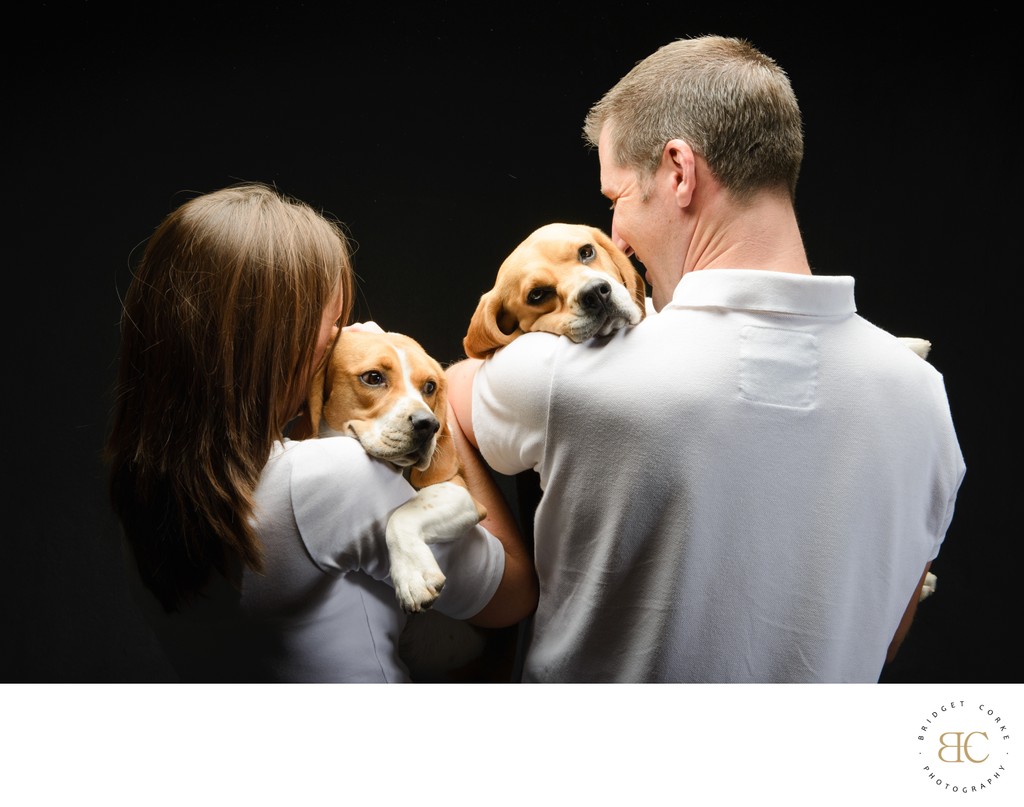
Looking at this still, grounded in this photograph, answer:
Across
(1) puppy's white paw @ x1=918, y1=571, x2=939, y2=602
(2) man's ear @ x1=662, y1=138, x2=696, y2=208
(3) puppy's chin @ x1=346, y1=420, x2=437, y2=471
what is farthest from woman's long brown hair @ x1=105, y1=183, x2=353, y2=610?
(1) puppy's white paw @ x1=918, y1=571, x2=939, y2=602

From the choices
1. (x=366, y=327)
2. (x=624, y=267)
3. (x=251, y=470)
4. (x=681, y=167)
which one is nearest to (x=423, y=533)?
(x=251, y=470)

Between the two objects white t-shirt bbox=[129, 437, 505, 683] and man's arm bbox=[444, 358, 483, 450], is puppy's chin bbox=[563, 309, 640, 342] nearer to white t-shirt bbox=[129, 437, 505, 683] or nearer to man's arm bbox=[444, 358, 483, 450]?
man's arm bbox=[444, 358, 483, 450]

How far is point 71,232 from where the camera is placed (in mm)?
1791

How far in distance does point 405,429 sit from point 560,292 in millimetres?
338

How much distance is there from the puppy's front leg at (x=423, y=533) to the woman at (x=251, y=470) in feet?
0.09

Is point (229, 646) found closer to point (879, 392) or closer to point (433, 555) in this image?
point (433, 555)

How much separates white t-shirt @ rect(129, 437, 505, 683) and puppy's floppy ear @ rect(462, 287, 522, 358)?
28cm

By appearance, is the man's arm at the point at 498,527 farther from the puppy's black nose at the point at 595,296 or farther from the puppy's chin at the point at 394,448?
the puppy's black nose at the point at 595,296

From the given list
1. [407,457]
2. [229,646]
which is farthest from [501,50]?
[229,646]

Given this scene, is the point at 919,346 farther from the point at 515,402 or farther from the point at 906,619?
the point at 515,402

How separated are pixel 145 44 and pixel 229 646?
3.87ft

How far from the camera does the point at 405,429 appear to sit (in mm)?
1415

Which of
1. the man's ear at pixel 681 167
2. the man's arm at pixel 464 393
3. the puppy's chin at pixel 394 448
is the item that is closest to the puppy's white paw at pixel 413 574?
the puppy's chin at pixel 394 448

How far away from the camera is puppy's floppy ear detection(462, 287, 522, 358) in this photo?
5.00 ft
